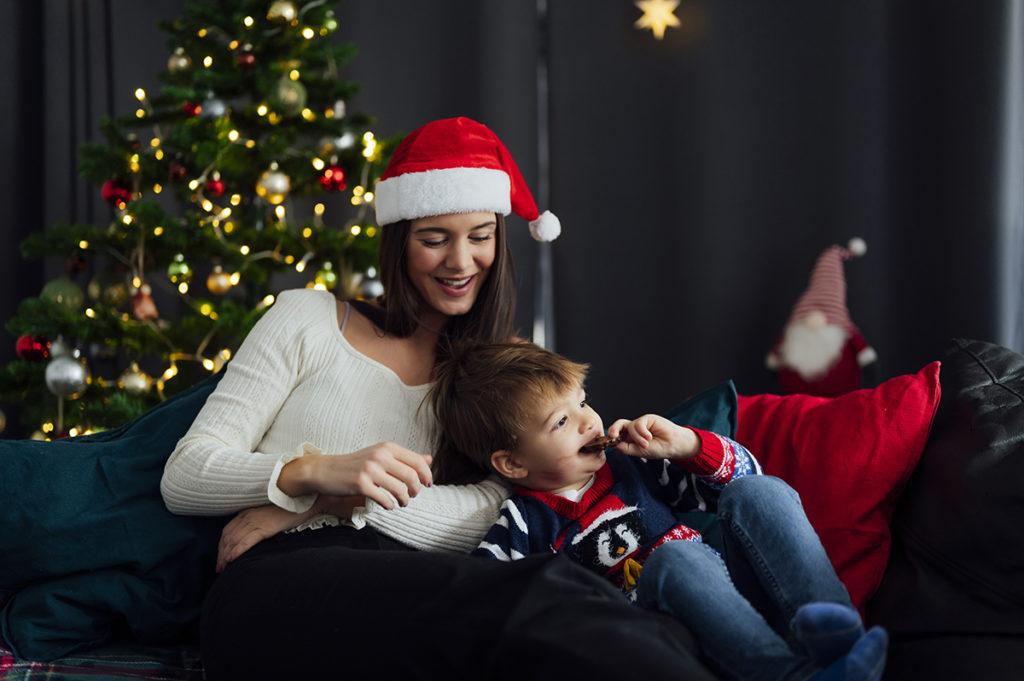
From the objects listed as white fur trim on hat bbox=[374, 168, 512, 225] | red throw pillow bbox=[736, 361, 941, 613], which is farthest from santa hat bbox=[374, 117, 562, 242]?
red throw pillow bbox=[736, 361, 941, 613]

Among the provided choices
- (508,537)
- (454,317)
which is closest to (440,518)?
(508,537)

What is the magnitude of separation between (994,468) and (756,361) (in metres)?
1.92

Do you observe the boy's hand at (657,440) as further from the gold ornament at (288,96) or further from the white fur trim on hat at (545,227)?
the gold ornament at (288,96)

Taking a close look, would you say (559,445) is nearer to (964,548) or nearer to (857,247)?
(964,548)

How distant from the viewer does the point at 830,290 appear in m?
2.97

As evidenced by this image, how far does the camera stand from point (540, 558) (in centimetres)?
112

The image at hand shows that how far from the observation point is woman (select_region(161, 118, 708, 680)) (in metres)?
1.06

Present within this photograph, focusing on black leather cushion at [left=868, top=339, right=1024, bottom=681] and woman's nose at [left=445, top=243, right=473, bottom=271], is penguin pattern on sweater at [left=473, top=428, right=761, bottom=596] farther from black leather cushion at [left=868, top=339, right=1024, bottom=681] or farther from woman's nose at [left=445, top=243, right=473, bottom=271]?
woman's nose at [left=445, top=243, right=473, bottom=271]

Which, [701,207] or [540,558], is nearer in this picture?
[540,558]

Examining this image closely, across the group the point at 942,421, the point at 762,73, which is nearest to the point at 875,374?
the point at 762,73

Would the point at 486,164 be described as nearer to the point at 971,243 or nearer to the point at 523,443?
the point at 523,443

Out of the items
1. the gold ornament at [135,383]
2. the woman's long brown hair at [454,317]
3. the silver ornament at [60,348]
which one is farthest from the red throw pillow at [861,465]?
the silver ornament at [60,348]

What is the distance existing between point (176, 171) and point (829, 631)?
2315 millimetres

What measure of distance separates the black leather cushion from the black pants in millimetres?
382
